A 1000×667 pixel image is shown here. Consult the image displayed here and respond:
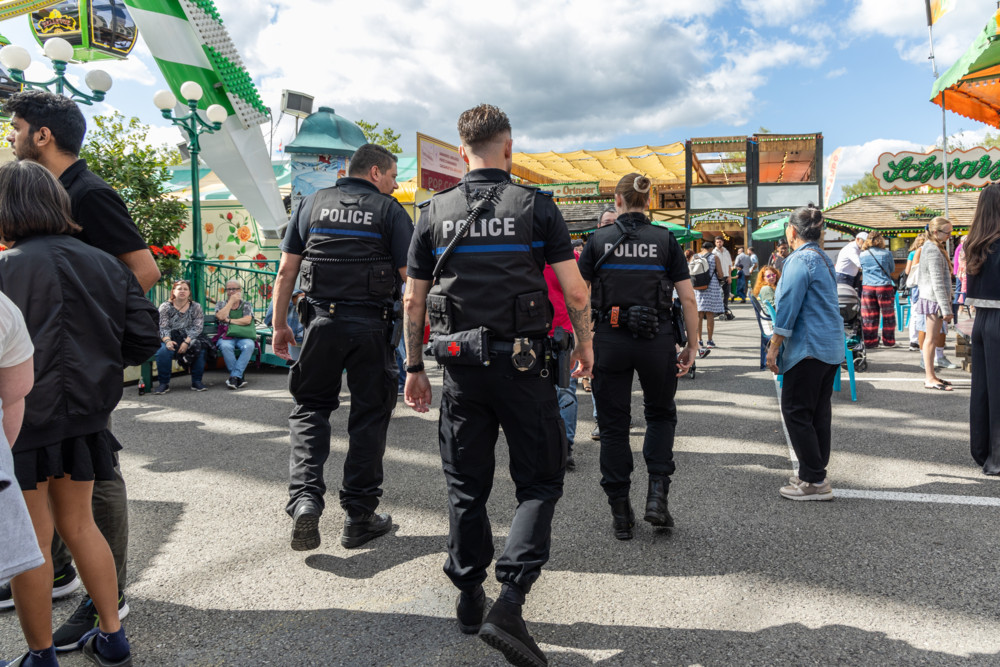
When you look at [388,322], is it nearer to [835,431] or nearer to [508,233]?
[508,233]

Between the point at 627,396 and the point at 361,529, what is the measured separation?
161 centimetres

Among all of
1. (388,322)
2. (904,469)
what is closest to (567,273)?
(388,322)

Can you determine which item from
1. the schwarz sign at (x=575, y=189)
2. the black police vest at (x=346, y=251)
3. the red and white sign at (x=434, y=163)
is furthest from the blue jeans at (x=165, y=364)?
the schwarz sign at (x=575, y=189)

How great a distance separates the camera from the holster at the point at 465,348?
2.47 meters

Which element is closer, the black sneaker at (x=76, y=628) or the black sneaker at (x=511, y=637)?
the black sneaker at (x=511, y=637)

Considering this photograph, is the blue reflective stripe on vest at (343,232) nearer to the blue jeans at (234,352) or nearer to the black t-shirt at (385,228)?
the black t-shirt at (385,228)

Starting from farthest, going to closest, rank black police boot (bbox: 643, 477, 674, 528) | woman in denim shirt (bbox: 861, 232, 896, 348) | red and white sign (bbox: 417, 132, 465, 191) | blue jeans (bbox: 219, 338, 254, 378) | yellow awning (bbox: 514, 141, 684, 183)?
yellow awning (bbox: 514, 141, 684, 183) < red and white sign (bbox: 417, 132, 465, 191) < woman in denim shirt (bbox: 861, 232, 896, 348) < blue jeans (bbox: 219, 338, 254, 378) < black police boot (bbox: 643, 477, 674, 528)

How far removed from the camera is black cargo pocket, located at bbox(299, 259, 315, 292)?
3494 millimetres

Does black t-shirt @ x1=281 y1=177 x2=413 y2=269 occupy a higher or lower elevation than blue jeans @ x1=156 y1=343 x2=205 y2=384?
higher

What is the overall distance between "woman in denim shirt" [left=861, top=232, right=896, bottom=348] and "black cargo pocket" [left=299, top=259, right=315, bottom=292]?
9.04 metres

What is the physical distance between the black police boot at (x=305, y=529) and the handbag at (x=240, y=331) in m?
6.13

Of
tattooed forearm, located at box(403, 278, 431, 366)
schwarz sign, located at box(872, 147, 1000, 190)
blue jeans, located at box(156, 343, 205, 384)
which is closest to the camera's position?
tattooed forearm, located at box(403, 278, 431, 366)

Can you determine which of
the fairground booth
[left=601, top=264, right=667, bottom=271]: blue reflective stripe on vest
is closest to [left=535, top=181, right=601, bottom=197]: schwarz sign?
the fairground booth

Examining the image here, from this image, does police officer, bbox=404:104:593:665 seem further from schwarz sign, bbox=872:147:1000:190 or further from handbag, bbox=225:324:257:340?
schwarz sign, bbox=872:147:1000:190
